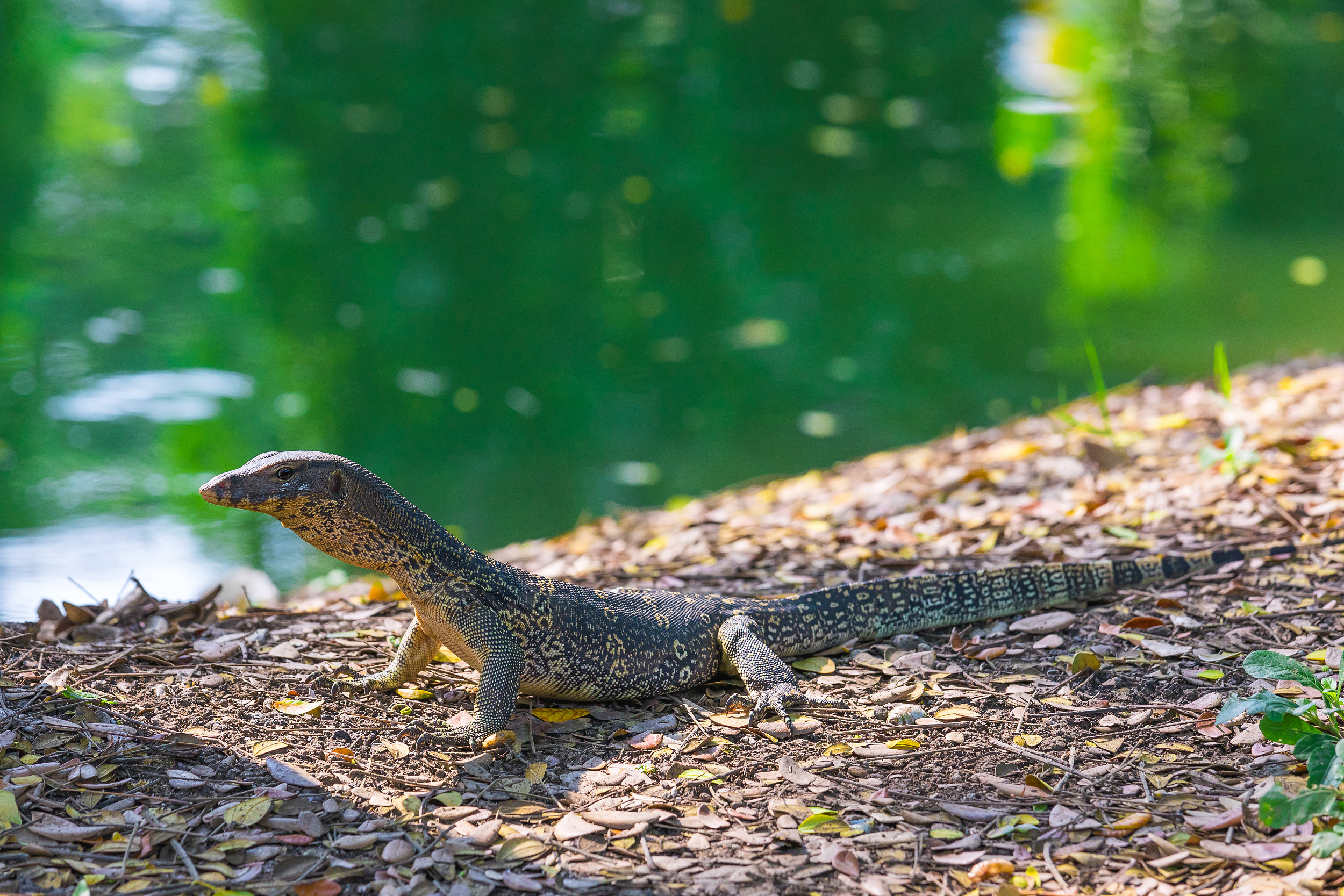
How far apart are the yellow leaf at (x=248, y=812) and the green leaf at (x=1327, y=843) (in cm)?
304

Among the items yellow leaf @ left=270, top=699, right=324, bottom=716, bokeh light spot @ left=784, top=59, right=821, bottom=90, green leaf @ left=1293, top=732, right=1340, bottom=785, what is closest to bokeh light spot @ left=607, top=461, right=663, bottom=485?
yellow leaf @ left=270, top=699, right=324, bottom=716

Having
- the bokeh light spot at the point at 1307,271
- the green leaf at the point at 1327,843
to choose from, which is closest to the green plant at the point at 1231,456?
the green leaf at the point at 1327,843

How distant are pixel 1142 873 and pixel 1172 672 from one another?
129cm

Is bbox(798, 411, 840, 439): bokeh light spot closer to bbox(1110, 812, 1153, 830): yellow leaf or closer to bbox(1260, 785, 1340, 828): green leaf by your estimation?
bbox(1110, 812, 1153, 830): yellow leaf

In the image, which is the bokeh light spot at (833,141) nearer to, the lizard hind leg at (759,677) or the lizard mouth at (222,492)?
the lizard hind leg at (759,677)

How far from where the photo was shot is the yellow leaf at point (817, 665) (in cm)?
475

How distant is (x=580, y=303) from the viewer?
41.2 ft

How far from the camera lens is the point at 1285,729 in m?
3.42

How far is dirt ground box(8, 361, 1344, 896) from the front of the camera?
331 cm

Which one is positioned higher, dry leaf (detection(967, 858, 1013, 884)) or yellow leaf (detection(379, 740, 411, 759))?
dry leaf (detection(967, 858, 1013, 884))

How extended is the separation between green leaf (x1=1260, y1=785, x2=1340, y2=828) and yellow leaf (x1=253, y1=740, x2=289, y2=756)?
308 cm

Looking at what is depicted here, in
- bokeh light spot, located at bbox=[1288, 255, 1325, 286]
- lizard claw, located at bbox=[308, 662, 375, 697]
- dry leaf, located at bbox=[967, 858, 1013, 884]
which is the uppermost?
dry leaf, located at bbox=[967, 858, 1013, 884]

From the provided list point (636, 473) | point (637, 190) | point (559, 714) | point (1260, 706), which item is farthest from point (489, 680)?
point (637, 190)

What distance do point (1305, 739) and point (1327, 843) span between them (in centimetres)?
29
